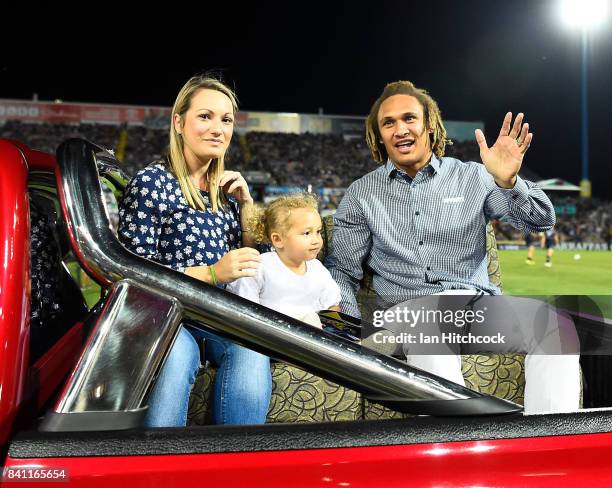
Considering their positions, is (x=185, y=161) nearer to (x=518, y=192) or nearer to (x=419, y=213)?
(x=419, y=213)

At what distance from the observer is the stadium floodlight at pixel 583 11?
26531 mm

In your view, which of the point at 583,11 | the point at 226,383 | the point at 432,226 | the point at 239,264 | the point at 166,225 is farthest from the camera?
the point at 583,11

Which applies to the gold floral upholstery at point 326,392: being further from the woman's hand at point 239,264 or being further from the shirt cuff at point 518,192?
the shirt cuff at point 518,192

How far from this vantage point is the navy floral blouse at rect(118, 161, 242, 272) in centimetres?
186

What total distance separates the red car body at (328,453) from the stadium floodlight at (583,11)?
98.6ft

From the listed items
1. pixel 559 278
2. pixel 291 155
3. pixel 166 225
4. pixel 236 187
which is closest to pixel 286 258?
pixel 236 187

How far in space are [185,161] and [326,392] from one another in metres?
1.00

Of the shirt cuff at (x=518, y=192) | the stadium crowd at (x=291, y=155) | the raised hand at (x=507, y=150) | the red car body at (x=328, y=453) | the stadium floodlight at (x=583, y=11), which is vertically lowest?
the red car body at (x=328, y=453)

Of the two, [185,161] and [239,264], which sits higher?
[185,161]

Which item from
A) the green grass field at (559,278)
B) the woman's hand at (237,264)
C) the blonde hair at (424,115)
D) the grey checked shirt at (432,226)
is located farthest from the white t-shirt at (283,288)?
the green grass field at (559,278)

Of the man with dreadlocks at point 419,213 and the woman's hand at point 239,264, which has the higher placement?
the man with dreadlocks at point 419,213

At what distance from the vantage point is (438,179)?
2500 mm

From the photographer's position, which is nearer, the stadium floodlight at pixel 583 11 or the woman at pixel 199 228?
the woman at pixel 199 228

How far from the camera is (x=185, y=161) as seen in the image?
6.92 ft
